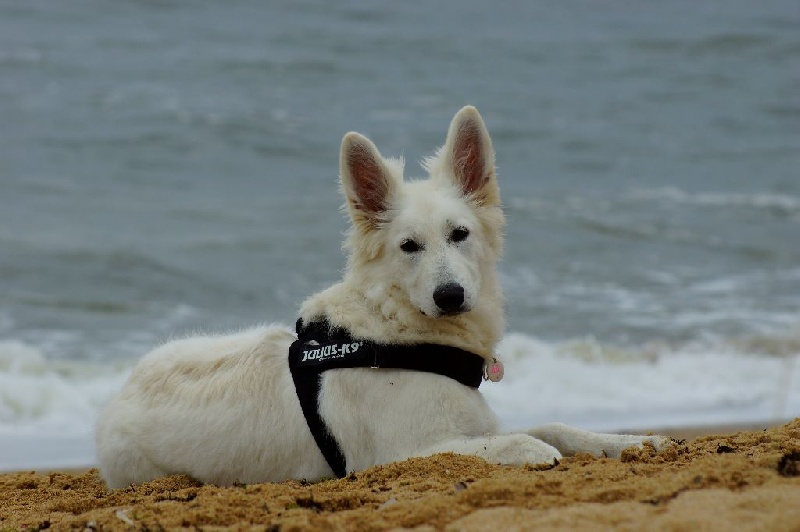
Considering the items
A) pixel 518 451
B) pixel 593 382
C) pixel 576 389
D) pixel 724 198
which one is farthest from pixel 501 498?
pixel 724 198

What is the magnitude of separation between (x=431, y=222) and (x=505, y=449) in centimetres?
119

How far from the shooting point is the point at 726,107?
2881 centimetres

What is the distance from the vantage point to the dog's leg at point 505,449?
4.55 m

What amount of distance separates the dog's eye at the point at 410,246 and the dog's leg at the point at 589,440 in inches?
41.8

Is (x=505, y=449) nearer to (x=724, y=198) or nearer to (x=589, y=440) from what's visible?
(x=589, y=440)

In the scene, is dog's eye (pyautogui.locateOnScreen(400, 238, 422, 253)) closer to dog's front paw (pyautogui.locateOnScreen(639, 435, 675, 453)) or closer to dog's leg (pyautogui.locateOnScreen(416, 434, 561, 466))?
dog's leg (pyautogui.locateOnScreen(416, 434, 561, 466))

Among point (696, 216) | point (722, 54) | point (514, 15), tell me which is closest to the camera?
point (696, 216)

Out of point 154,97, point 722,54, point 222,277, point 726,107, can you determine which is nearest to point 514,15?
point 722,54

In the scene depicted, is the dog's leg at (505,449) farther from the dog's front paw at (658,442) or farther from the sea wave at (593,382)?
the sea wave at (593,382)

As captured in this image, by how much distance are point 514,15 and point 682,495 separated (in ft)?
119

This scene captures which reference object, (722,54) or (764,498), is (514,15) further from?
(764,498)

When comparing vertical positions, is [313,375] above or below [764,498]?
above

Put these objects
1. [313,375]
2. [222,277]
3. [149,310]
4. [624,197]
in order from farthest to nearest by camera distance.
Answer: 1. [624,197]
2. [222,277]
3. [149,310]
4. [313,375]

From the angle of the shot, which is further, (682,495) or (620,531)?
(682,495)
